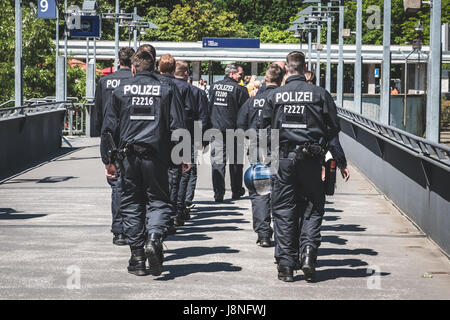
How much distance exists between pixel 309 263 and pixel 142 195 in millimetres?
1463

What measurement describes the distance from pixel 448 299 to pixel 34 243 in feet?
14.2

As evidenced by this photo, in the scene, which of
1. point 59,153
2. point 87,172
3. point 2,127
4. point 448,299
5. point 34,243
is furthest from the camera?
point 59,153

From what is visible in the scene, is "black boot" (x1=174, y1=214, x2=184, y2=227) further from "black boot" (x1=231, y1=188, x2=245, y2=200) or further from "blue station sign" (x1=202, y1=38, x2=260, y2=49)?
"blue station sign" (x1=202, y1=38, x2=260, y2=49)

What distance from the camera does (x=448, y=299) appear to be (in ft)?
23.9

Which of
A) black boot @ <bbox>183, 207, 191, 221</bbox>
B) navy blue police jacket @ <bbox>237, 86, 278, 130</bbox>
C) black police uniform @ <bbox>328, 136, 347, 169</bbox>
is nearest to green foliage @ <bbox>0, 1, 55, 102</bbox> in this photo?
black boot @ <bbox>183, 207, 191, 221</bbox>

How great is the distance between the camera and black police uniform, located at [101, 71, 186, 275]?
7922 mm

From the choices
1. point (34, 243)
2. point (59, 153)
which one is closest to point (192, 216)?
point (34, 243)

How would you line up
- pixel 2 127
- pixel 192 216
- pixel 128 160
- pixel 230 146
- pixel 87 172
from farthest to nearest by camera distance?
pixel 87 172 < pixel 2 127 < pixel 230 146 < pixel 192 216 < pixel 128 160

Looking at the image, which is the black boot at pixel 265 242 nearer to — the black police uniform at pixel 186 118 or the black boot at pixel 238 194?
the black police uniform at pixel 186 118

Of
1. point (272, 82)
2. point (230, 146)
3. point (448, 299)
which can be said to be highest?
point (272, 82)

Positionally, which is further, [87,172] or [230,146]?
[87,172]

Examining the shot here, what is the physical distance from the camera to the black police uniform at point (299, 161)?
7.96 metres

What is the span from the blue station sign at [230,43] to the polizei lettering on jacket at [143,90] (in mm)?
73838
